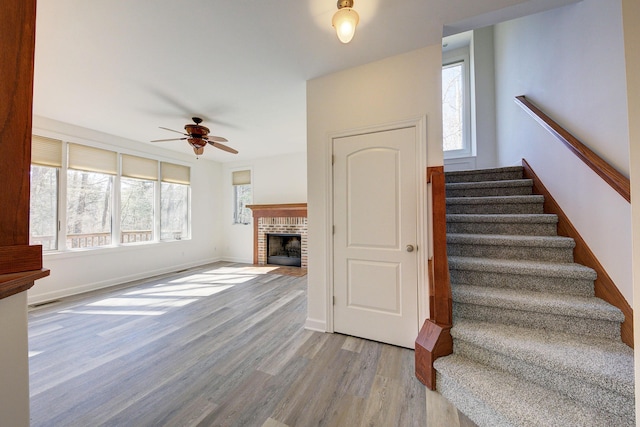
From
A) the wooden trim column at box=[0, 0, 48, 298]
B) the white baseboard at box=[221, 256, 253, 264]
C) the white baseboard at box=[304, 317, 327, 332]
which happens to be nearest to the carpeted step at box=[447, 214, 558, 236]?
the white baseboard at box=[304, 317, 327, 332]

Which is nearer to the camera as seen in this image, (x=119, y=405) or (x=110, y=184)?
(x=119, y=405)

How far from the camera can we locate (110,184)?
14.7ft

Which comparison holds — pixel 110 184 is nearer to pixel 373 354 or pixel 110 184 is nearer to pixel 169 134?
pixel 169 134

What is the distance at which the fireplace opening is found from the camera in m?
5.94

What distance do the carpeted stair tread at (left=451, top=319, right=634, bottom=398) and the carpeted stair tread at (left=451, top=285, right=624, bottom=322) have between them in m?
0.14

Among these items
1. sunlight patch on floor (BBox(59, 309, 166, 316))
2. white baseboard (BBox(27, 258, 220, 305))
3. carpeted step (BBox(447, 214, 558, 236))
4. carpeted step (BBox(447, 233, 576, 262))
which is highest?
carpeted step (BBox(447, 214, 558, 236))

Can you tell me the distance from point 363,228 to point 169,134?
4104mm

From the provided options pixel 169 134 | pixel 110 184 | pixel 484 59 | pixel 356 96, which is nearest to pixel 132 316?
pixel 110 184

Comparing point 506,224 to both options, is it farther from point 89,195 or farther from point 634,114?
point 89,195

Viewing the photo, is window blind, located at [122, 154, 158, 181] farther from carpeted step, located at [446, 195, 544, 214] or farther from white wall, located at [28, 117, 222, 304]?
carpeted step, located at [446, 195, 544, 214]

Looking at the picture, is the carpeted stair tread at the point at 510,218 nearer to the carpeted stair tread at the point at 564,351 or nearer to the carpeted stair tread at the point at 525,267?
the carpeted stair tread at the point at 525,267

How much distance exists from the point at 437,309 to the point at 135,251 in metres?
5.28

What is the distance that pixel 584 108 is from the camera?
1929 mm

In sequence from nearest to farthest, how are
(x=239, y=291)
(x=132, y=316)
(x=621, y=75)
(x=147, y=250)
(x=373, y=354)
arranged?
1. (x=621, y=75)
2. (x=373, y=354)
3. (x=132, y=316)
4. (x=239, y=291)
5. (x=147, y=250)
